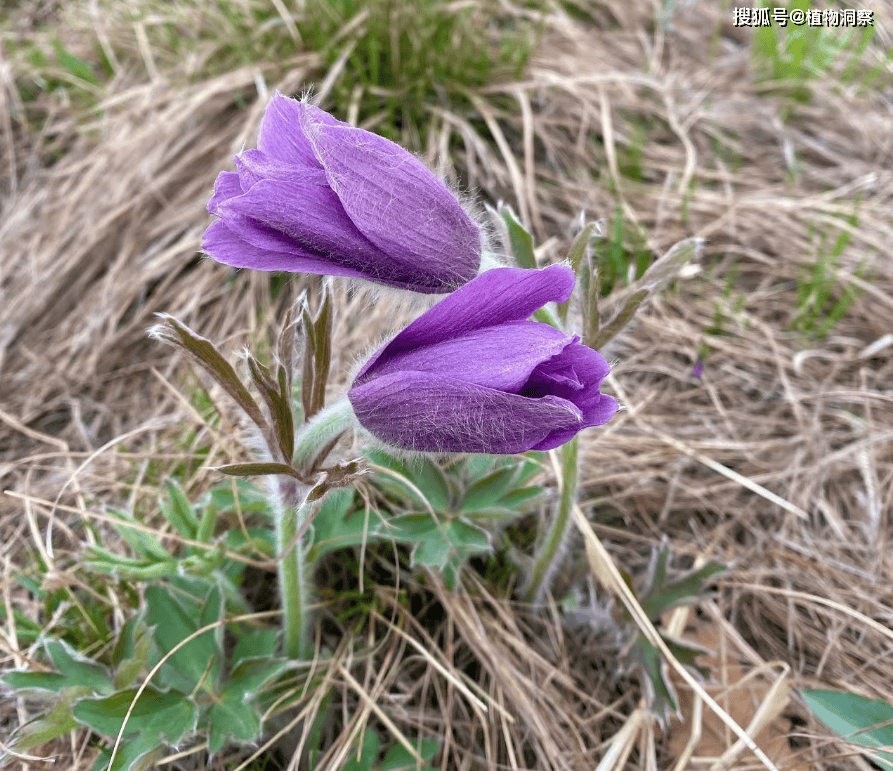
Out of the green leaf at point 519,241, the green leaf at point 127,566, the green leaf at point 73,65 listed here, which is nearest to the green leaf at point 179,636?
the green leaf at point 127,566

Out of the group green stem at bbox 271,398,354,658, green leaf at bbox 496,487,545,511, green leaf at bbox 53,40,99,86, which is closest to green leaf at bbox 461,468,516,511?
green leaf at bbox 496,487,545,511

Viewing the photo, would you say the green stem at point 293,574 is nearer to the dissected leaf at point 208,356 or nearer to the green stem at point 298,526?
the green stem at point 298,526

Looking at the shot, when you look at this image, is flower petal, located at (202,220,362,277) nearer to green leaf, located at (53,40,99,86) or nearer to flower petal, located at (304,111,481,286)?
flower petal, located at (304,111,481,286)

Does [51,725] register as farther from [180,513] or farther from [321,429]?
[321,429]

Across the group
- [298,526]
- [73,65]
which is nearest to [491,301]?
[298,526]

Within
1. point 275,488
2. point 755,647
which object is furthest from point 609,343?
point 755,647
